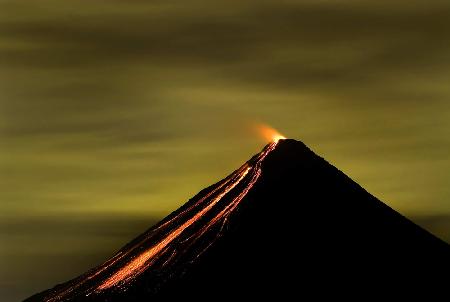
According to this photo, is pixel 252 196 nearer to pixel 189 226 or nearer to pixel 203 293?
pixel 189 226

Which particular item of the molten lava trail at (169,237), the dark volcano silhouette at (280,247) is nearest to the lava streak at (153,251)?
the molten lava trail at (169,237)

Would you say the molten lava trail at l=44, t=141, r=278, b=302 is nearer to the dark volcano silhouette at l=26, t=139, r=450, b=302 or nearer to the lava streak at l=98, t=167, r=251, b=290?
the lava streak at l=98, t=167, r=251, b=290

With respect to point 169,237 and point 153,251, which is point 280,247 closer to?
point 153,251

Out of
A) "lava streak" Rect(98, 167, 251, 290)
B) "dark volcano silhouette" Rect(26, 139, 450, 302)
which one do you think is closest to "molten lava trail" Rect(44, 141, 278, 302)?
"lava streak" Rect(98, 167, 251, 290)

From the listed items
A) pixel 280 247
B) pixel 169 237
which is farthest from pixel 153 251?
pixel 280 247

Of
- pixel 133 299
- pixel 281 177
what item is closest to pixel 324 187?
pixel 281 177

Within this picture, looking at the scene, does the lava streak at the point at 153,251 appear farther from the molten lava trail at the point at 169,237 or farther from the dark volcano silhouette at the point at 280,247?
the dark volcano silhouette at the point at 280,247

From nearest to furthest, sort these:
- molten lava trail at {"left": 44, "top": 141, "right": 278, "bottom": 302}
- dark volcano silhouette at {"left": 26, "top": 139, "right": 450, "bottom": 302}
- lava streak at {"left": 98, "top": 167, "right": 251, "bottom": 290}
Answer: dark volcano silhouette at {"left": 26, "top": 139, "right": 450, "bottom": 302}, molten lava trail at {"left": 44, "top": 141, "right": 278, "bottom": 302}, lava streak at {"left": 98, "top": 167, "right": 251, "bottom": 290}
